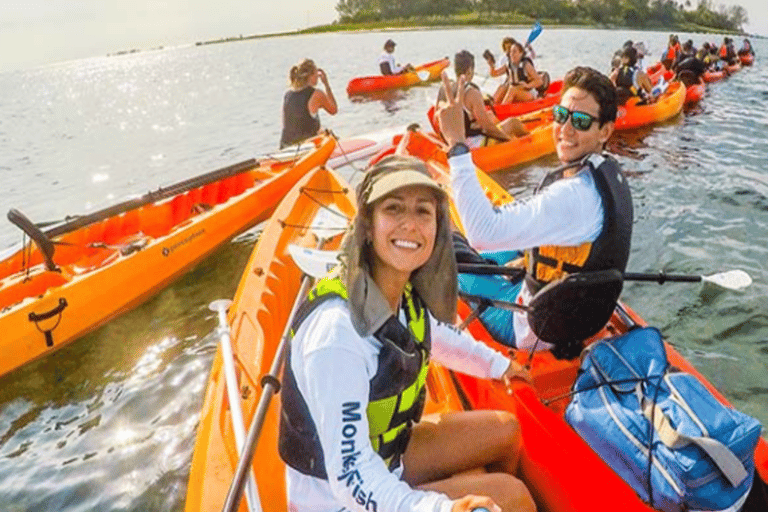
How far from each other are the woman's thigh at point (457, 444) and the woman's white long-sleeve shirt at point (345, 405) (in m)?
0.63

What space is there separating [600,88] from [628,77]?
10.1m

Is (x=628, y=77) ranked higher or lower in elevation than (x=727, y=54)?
higher

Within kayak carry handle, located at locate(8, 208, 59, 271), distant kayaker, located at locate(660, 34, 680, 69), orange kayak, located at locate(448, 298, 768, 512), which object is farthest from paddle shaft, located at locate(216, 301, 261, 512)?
distant kayaker, located at locate(660, 34, 680, 69)

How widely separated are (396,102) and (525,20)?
54.7m

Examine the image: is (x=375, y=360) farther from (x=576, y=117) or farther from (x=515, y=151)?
(x=515, y=151)

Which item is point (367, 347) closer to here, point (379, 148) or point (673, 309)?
point (673, 309)

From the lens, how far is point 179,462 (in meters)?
4.17

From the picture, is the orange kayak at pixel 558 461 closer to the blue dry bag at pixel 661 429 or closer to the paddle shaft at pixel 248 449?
the blue dry bag at pixel 661 429

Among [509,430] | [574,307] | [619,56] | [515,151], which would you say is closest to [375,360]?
[509,430]

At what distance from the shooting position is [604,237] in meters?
2.99

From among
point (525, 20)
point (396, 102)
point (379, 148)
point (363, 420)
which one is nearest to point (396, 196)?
point (363, 420)

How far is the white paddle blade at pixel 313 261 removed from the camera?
10.0ft

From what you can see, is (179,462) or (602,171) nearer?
(602,171)

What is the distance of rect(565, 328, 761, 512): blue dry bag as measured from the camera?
213cm
